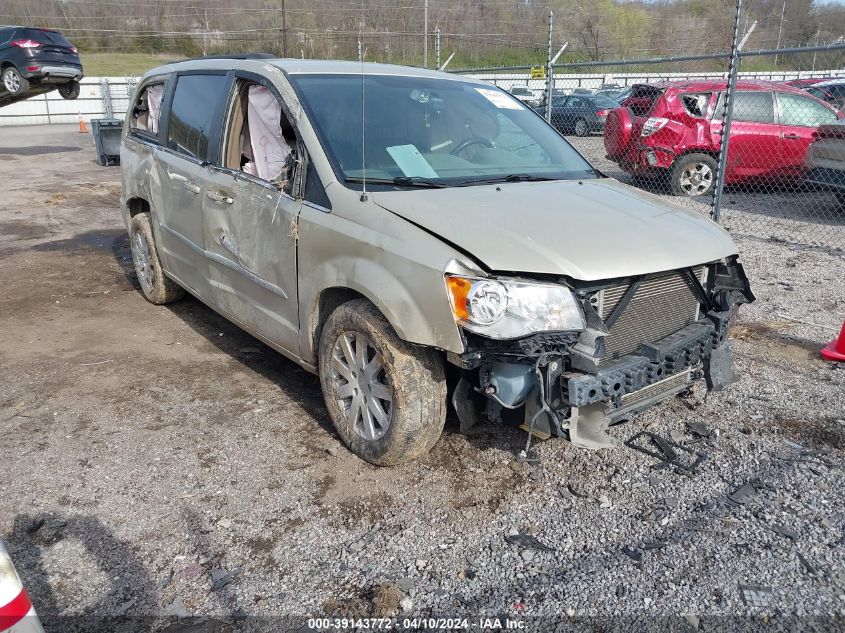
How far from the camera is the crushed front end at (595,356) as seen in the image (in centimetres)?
285

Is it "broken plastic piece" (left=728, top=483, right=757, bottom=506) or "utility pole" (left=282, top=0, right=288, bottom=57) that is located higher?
"utility pole" (left=282, top=0, right=288, bottom=57)

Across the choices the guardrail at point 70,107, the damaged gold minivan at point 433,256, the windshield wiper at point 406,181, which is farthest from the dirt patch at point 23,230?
the guardrail at point 70,107

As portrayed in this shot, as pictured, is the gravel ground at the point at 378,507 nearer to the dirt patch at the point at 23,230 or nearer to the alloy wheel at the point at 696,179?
the dirt patch at the point at 23,230

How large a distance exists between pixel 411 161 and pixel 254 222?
971 mm

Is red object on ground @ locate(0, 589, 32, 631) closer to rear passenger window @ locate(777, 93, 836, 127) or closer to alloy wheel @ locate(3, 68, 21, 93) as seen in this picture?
rear passenger window @ locate(777, 93, 836, 127)

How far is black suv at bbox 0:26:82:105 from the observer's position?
650 inches

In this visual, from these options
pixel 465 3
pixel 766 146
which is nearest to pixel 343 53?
pixel 465 3

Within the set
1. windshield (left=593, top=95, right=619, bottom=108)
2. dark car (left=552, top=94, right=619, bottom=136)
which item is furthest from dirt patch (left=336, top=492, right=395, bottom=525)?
windshield (left=593, top=95, right=619, bottom=108)

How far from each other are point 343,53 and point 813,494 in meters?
20.7

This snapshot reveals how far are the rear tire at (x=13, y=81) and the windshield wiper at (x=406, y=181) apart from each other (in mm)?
16876

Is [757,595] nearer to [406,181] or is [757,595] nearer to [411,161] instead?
[406,181]

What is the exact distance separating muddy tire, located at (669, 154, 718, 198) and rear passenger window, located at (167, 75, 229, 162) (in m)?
8.00

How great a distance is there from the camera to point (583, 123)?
20.8m

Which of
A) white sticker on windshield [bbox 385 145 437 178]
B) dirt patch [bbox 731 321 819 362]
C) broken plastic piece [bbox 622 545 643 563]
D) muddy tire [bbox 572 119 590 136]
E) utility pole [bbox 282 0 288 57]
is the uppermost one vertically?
utility pole [bbox 282 0 288 57]
